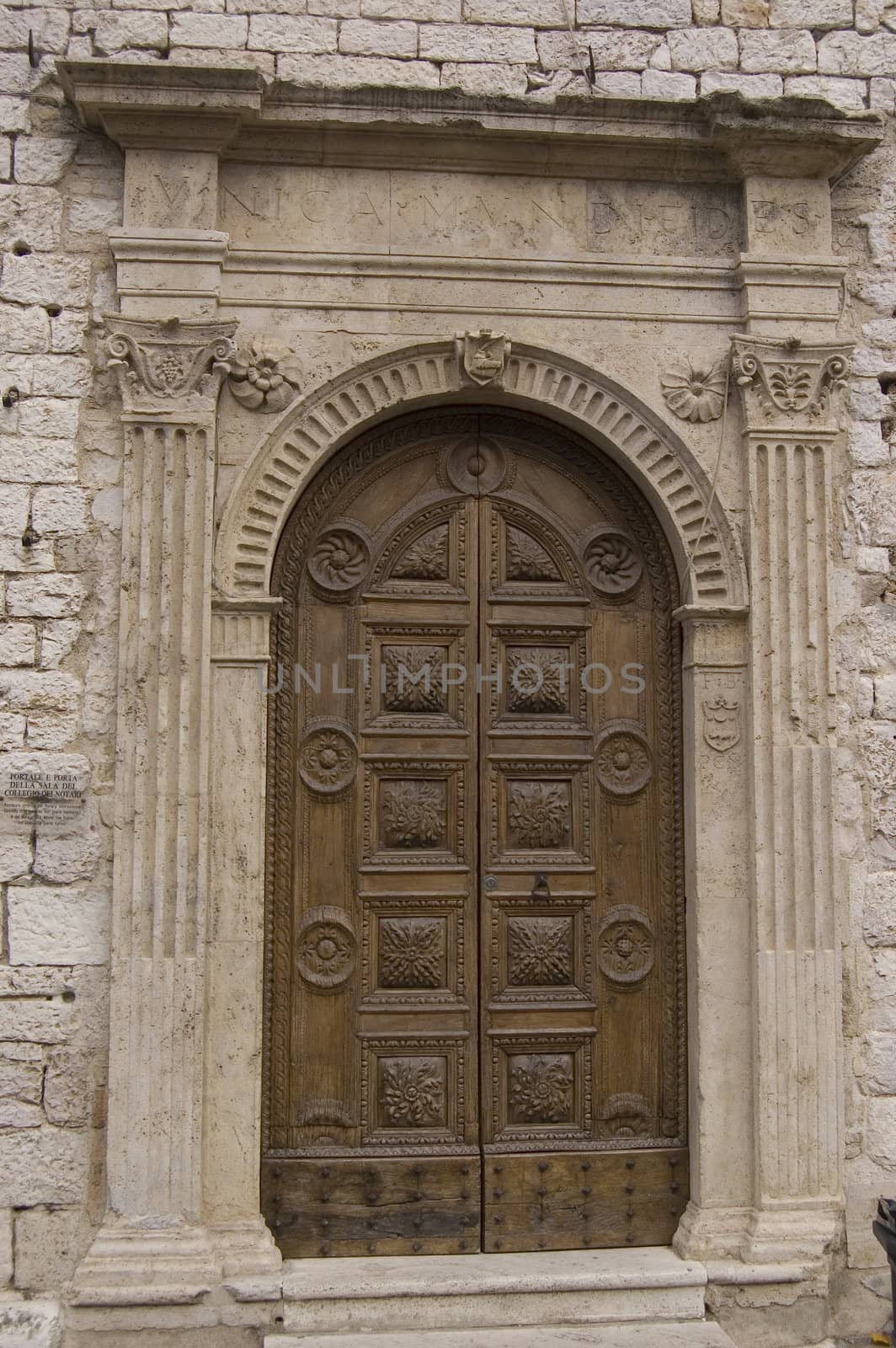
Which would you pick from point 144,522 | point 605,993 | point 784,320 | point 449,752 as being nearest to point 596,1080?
point 605,993

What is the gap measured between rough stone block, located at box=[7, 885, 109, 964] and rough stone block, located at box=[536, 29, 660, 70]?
3.45 m

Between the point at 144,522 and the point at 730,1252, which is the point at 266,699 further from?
the point at 730,1252

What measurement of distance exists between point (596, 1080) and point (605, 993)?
311mm

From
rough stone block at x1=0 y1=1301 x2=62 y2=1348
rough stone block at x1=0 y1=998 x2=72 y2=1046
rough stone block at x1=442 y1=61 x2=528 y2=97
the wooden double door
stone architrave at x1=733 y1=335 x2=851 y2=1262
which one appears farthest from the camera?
rough stone block at x1=442 y1=61 x2=528 y2=97

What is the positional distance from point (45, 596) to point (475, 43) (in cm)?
255

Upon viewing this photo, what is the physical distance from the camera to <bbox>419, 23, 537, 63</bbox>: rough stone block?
4.36 m

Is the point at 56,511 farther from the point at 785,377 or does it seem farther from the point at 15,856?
the point at 785,377

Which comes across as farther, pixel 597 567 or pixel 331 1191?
pixel 597 567

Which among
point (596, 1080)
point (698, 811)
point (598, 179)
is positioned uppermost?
point (598, 179)

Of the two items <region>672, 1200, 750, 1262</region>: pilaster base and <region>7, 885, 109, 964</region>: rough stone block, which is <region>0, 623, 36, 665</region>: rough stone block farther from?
<region>672, 1200, 750, 1262</region>: pilaster base

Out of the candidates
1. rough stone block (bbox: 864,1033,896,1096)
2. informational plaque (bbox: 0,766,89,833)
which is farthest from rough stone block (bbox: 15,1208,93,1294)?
rough stone block (bbox: 864,1033,896,1096)

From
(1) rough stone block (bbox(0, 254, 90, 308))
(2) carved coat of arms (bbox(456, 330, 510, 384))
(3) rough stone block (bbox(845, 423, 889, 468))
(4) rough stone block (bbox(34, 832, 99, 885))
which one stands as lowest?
(4) rough stone block (bbox(34, 832, 99, 885))

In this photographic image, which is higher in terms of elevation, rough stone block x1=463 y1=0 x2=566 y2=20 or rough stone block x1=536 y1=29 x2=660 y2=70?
rough stone block x1=463 y1=0 x2=566 y2=20

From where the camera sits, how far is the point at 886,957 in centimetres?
432
